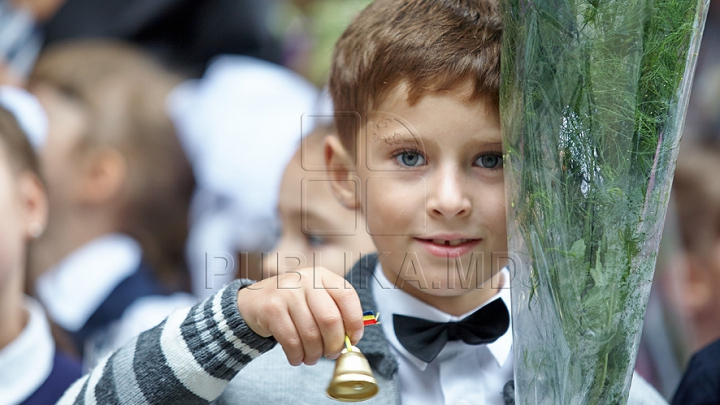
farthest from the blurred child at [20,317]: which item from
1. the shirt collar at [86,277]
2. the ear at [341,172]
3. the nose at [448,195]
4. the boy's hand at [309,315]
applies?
the nose at [448,195]

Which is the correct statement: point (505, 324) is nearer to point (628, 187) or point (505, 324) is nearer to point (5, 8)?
point (628, 187)

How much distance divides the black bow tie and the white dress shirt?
2cm

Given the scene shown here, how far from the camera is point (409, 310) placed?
126cm

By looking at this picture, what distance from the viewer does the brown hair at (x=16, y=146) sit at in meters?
1.97

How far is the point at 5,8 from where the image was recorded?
11.0 feet

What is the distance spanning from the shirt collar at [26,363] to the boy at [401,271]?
67 cm

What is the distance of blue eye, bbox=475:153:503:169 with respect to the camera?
1119mm

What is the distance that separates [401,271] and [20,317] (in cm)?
107

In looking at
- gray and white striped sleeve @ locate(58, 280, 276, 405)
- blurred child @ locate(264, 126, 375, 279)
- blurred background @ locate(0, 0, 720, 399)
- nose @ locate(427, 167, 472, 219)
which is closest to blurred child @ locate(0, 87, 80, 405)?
blurred background @ locate(0, 0, 720, 399)

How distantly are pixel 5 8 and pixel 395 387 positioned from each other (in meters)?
2.82

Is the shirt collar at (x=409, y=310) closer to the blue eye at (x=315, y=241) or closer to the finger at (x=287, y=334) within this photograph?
the finger at (x=287, y=334)

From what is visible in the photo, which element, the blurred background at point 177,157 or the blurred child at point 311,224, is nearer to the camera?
the blurred child at point 311,224

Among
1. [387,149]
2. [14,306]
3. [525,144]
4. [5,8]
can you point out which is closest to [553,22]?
[525,144]

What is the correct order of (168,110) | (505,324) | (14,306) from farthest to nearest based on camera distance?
(168,110) < (14,306) < (505,324)
